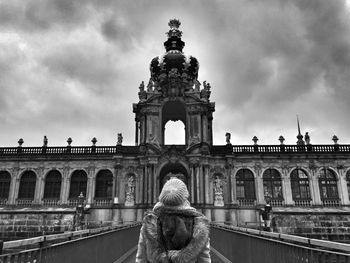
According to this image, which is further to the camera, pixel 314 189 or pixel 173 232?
pixel 314 189

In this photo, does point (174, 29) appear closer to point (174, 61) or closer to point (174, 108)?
point (174, 61)

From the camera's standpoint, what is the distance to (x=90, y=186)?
3344 cm

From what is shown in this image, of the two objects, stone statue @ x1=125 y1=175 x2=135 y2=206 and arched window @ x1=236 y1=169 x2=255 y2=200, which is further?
arched window @ x1=236 y1=169 x2=255 y2=200

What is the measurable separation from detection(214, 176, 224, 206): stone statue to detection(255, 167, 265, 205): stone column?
12.4 feet

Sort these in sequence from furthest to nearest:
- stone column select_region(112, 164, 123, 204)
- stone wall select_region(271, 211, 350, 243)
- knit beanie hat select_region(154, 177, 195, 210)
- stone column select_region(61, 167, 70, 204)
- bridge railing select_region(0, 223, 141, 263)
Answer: stone column select_region(61, 167, 70, 204), stone column select_region(112, 164, 123, 204), stone wall select_region(271, 211, 350, 243), bridge railing select_region(0, 223, 141, 263), knit beanie hat select_region(154, 177, 195, 210)

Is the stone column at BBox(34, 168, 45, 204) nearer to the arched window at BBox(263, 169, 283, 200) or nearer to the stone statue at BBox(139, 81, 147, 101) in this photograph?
the stone statue at BBox(139, 81, 147, 101)

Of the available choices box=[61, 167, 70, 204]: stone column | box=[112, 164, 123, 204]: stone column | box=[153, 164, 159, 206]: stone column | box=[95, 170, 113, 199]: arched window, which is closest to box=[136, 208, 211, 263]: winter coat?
box=[153, 164, 159, 206]: stone column

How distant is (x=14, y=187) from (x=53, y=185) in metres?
4.23

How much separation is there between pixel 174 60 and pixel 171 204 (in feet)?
A: 122

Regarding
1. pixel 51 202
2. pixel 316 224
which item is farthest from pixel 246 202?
pixel 51 202

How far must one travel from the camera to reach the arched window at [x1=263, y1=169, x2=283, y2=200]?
3281 centimetres

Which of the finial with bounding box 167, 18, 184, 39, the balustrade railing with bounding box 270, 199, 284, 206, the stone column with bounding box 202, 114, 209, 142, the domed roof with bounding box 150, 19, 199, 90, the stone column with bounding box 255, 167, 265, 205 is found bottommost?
the balustrade railing with bounding box 270, 199, 284, 206

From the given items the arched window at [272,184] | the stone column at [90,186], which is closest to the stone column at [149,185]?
the stone column at [90,186]

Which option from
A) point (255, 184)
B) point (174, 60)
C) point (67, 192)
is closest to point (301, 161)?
point (255, 184)
